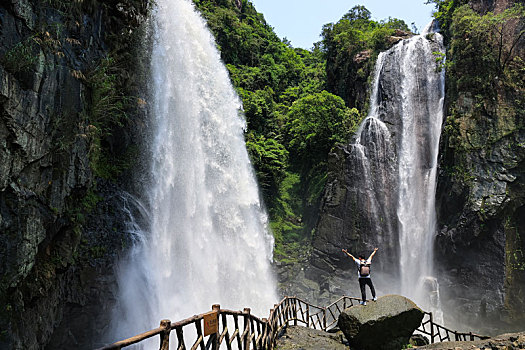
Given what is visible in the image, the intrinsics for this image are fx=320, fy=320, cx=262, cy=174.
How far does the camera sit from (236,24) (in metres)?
23.3

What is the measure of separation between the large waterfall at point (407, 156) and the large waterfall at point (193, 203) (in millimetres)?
5879

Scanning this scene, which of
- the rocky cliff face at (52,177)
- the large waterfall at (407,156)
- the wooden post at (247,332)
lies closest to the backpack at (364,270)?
the wooden post at (247,332)

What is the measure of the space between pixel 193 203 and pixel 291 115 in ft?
38.6

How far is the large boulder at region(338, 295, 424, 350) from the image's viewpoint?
6.71m

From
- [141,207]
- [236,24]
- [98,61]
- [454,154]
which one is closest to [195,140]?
[141,207]

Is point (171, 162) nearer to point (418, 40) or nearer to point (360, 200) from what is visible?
point (360, 200)

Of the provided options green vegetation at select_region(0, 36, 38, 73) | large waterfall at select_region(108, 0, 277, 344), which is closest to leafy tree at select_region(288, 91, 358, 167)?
large waterfall at select_region(108, 0, 277, 344)

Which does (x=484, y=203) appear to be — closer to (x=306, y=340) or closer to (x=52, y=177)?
(x=306, y=340)

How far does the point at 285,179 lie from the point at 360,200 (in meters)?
5.86

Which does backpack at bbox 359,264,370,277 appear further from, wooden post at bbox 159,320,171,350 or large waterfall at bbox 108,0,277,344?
wooden post at bbox 159,320,171,350

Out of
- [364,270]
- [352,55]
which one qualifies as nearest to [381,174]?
[364,270]

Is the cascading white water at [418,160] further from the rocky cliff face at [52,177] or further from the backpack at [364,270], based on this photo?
the rocky cliff face at [52,177]

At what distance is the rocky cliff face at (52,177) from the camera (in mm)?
5082

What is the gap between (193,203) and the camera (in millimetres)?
12188
